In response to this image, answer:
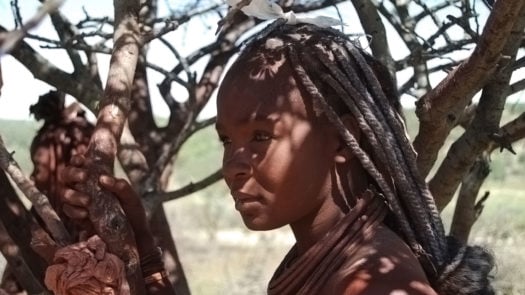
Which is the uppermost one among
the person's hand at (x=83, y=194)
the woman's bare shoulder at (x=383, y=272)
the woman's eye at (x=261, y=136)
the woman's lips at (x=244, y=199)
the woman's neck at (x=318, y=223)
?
the woman's eye at (x=261, y=136)

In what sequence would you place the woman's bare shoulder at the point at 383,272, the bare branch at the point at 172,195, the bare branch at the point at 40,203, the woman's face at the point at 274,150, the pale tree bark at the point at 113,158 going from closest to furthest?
the woman's bare shoulder at the point at 383,272 < the woman's face at the point at 274,150 < the pale tree bark at the point at 113,158 < the bare branch at the point at 40,203 < the bare branch at the point at 172,195

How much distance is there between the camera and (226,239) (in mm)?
19469

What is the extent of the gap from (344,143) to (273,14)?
1.19 ft

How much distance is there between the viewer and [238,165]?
1833 millimetres

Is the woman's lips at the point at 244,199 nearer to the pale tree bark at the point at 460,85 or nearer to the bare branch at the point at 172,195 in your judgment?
the pale tree bark at the point at 460,85

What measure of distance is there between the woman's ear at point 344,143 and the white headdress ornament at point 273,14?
244mm

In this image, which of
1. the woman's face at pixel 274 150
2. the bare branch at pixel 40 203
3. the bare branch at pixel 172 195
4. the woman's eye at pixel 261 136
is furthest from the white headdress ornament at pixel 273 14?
the bare branch at pixel 172 195

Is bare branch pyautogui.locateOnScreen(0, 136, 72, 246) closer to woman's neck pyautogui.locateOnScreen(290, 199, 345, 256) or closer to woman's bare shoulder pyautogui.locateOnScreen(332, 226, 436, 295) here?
woman's neck pyautogui.locateOnScreen(290, 199, 345, 256)

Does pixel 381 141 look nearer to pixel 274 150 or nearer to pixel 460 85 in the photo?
pixel 274 150

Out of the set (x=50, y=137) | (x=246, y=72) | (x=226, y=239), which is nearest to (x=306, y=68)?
(x=246, y=72)

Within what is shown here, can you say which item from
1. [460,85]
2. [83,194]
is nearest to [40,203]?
[83,194]

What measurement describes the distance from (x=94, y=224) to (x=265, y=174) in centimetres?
39

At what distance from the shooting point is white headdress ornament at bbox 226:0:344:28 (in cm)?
204

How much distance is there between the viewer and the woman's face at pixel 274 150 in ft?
6.00
